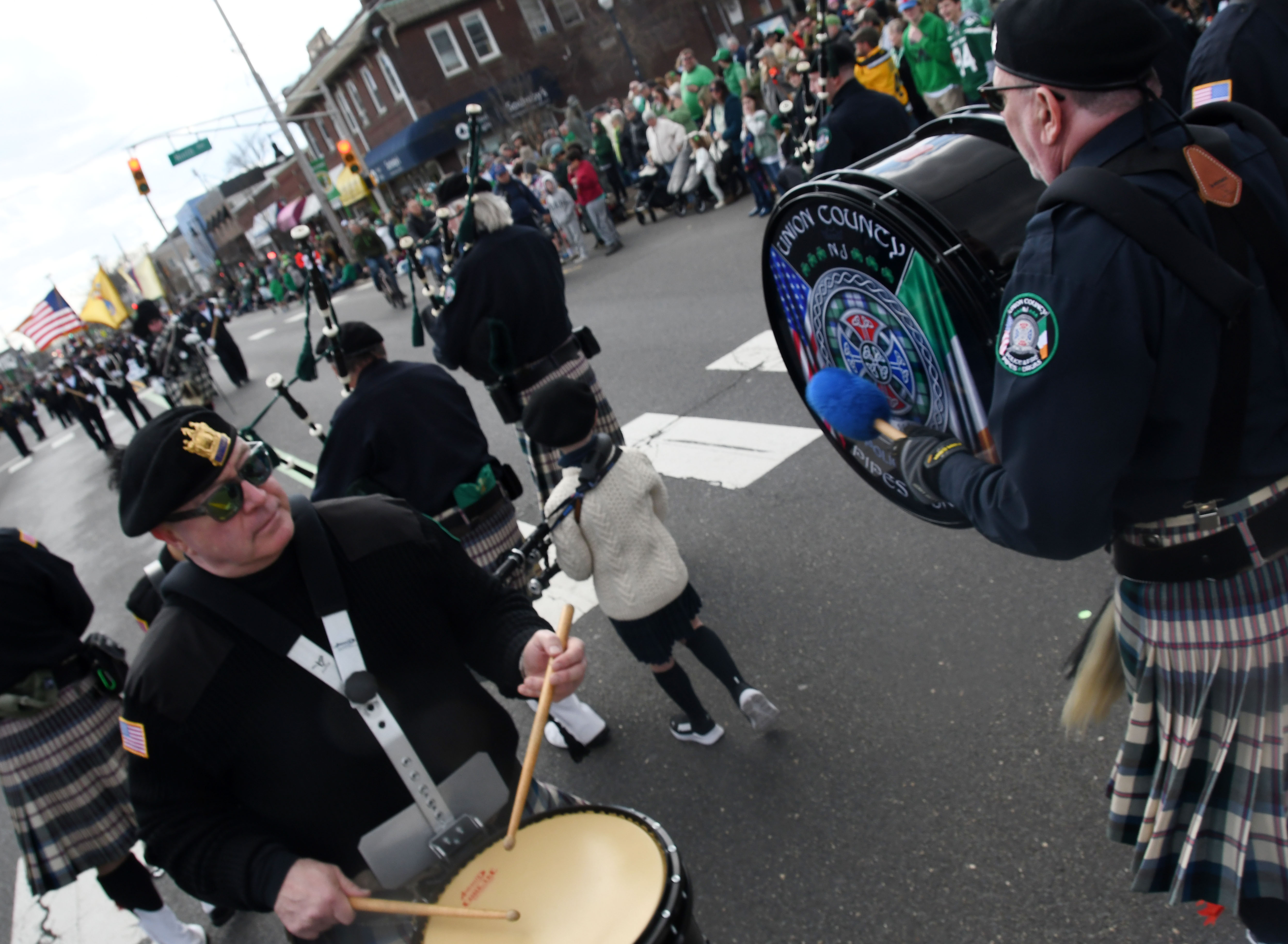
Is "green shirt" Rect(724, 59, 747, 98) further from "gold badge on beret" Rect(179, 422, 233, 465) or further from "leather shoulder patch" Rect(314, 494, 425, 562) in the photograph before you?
"gold badge on beret" Rect(179, 422, 233, 465)

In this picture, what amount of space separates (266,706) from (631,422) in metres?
4.93

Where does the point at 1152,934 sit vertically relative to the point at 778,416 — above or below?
below

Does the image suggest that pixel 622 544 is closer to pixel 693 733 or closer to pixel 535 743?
pixel 693 733

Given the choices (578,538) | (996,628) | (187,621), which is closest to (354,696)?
(187,621)

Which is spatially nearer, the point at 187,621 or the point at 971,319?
the point at 971,319

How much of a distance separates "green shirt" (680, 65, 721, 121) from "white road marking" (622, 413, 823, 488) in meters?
9.17

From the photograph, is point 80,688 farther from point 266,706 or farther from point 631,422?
point 631,422

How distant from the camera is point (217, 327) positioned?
15453mm

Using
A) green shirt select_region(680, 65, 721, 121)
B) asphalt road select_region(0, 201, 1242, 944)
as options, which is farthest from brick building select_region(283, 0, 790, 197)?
asphalt road select_region(0, 201, 1242, 944)

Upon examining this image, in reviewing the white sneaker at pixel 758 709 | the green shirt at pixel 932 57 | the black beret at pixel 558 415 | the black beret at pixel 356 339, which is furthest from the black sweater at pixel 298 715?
the green shirt at pixel 932 57

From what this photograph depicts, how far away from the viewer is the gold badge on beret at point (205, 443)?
171cm

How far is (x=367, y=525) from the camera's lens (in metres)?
1.94

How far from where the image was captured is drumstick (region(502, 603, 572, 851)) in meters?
1.63

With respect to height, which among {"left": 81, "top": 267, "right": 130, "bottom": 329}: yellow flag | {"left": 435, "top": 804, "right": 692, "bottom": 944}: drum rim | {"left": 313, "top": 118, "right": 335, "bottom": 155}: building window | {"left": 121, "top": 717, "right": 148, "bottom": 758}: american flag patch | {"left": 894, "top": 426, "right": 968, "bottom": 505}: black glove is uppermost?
{"left": 313, "top": 118, "right": 335, "bottom": 155}: building window
